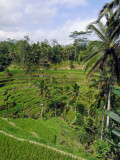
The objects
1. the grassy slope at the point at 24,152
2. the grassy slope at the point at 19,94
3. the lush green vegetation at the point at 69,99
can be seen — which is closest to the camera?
the grassy slope at the point at 24,152

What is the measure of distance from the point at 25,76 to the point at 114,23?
4078 centimetres

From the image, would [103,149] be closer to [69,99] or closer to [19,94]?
[69,99]

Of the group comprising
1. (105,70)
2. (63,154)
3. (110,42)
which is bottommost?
(63,154)

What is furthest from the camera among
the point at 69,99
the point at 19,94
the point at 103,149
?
the point at 19,94

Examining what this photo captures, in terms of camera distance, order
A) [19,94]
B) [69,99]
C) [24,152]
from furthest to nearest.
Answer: [19,94] < [69,99] < [24,152]

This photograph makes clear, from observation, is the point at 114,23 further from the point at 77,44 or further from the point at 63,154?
the point at 77,44

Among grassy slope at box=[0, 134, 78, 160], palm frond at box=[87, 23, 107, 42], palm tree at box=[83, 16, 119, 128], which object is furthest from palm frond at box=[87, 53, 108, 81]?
grassy slope at box=[0, 134, 78, 160]

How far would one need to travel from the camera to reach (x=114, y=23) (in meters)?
5.34

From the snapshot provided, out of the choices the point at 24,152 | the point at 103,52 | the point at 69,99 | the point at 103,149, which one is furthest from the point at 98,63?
the point at 69,99

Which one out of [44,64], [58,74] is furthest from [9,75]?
[44,64]

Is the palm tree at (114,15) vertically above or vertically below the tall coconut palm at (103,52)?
above

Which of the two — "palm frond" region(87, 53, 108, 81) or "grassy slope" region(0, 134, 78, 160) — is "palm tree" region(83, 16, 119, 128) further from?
"grassy slope" region(0, 134, 78, 160)

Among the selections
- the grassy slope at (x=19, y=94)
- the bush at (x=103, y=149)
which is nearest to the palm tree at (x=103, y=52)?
the bush at (x=103, y=149)

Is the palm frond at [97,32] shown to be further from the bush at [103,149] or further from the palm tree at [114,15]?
the bush at [103,149]
